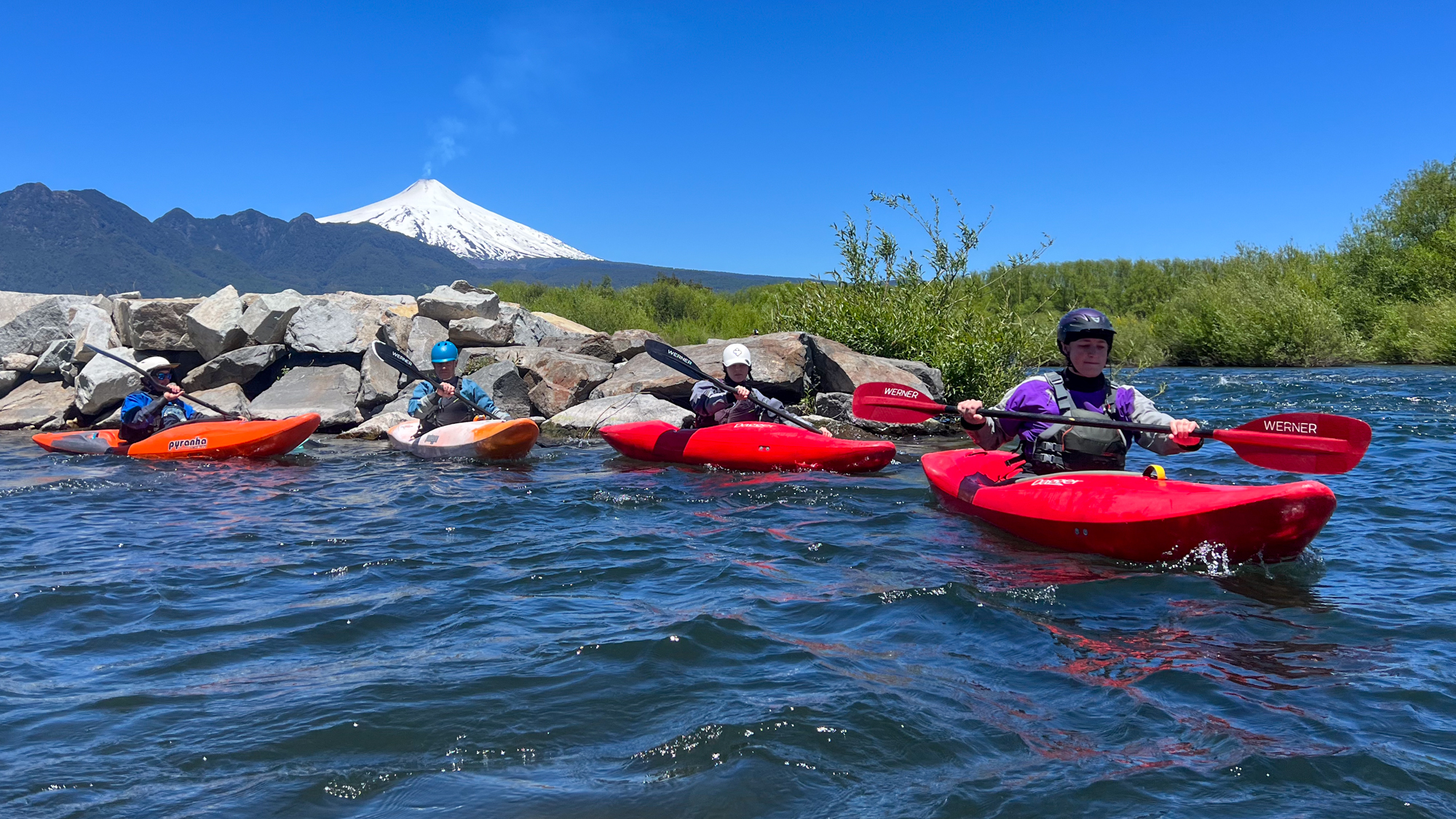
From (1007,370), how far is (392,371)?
8036 mm

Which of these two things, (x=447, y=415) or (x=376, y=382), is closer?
(x=447, y=415)

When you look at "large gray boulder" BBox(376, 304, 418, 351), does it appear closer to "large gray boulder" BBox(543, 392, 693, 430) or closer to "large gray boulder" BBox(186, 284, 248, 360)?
"large gray boulder" BBox(186, 284, 248, 360)

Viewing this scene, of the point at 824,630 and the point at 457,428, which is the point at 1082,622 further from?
the point at 457,428

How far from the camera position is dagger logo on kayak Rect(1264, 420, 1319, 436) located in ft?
16.2

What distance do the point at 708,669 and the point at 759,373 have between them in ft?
25.6

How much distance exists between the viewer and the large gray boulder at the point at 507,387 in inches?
478

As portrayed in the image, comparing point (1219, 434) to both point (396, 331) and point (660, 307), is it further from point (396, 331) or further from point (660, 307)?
point (660, 307)

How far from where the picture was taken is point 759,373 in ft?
36.8

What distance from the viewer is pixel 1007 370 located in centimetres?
1206

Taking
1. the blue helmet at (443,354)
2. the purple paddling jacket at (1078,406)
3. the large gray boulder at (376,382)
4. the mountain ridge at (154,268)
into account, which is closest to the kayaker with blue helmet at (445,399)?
the blue helmet at (443,354)

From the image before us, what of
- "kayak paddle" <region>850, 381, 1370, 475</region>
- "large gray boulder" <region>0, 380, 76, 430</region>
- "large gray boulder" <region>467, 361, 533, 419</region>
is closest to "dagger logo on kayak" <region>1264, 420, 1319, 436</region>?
"kayak paddle" <region>850, 381, 1370, 475</region>

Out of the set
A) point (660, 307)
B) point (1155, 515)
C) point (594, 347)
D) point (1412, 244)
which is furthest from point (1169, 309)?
point (1155, 515)

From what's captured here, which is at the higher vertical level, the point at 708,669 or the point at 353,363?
the point at 353,363

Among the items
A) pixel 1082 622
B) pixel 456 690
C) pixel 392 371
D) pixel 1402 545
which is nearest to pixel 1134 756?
pixel 1082 622
